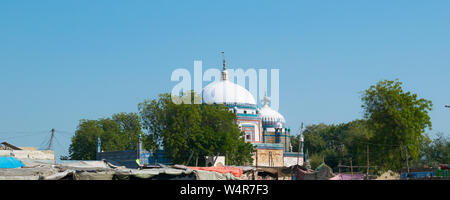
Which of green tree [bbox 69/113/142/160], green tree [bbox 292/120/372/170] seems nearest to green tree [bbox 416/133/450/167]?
green tree [bbox 292/120/372/170]

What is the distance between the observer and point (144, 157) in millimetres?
53531

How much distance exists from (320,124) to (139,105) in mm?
38018

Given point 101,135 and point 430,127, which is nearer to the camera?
point 430,127

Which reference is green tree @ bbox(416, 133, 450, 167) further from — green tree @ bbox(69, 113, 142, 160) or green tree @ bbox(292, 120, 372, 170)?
green tree @ bbox(69, 113, 142, 160)

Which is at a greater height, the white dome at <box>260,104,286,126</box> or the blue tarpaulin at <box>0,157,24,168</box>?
the white dome at <box>260,104,286,126</box>

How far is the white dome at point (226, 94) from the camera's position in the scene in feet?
208

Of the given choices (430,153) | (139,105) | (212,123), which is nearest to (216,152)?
(212,123)

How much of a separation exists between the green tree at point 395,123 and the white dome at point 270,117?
1068 inches

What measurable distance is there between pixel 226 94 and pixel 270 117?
7.55m

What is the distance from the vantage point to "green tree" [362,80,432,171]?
40656mm

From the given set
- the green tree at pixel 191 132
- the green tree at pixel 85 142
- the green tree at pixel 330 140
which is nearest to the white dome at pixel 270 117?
the green tree at pixel 330 140

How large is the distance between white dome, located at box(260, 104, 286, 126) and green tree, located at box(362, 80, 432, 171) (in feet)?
89.0

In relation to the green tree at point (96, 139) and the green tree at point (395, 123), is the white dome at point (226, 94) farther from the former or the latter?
the green tree at point (395, 123)
